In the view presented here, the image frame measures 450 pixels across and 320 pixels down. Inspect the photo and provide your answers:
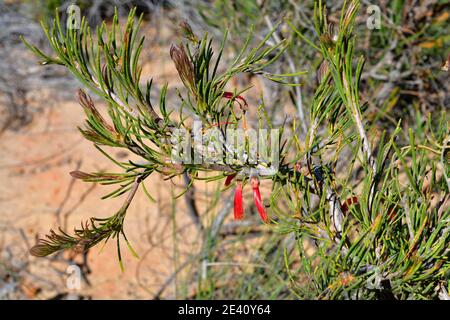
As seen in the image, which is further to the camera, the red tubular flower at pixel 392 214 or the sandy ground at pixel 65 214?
the sandy ground at pixel 65 214

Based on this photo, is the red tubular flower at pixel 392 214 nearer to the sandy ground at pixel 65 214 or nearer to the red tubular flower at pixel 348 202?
the red tubular flower at pixel 348 202

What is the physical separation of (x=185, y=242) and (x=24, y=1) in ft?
5.72

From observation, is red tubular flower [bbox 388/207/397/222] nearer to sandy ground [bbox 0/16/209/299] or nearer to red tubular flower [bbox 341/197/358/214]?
red tubular flower [bbox 341/197/358/214]

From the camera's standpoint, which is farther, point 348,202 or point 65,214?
point 65,214

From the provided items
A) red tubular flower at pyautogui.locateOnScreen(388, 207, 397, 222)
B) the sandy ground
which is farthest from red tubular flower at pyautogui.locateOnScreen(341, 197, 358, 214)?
the sandy ground

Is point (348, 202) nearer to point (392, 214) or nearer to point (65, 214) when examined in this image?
point (392, 214)

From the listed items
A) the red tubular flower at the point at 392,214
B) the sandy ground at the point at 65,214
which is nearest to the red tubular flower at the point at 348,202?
the red tubular flower at the point at 392,214

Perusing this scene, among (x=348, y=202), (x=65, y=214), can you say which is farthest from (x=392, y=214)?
(x=65, y=214)

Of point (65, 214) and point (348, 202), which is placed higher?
point (348, 202)

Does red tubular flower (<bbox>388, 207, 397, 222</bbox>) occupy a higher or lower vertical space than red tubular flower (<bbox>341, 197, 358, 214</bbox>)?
lower

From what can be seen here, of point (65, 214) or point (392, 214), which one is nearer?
point (392, 214)

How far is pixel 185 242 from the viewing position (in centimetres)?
210
